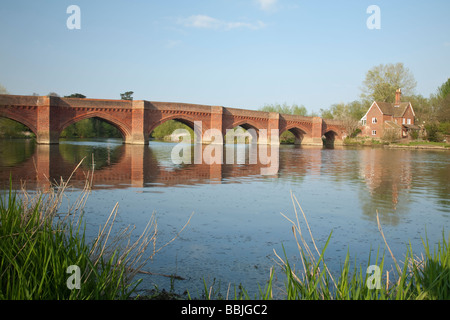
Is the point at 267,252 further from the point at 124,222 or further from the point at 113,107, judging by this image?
the point at 113,107

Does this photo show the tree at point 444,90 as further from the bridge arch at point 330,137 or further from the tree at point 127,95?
the tree at point 127,95

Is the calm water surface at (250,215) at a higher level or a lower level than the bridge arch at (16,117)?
lower

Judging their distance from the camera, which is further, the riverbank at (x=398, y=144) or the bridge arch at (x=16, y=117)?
the riverbank at (x=398, y=144)

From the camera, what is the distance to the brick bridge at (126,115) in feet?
119

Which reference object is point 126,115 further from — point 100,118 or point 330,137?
point 330,137

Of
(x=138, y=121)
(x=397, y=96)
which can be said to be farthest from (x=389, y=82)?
(x=138, y=121)

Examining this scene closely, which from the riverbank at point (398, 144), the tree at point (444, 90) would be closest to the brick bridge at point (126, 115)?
the riverbank at point (398, 144)

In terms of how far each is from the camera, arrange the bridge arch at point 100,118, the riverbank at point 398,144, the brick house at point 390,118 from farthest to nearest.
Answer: the brick house at point 390,118 → the riverbank at point 398,144 → the bridge arch at point 100,118

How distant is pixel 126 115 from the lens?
42375 mm

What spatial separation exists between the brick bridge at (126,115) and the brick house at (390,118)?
17.4 m

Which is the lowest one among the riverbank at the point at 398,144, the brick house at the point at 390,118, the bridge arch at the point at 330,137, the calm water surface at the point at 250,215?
the calm water surface at the point at 250,215

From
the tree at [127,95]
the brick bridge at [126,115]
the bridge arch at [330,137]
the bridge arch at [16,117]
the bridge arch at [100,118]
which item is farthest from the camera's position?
the tree at [127,95]
